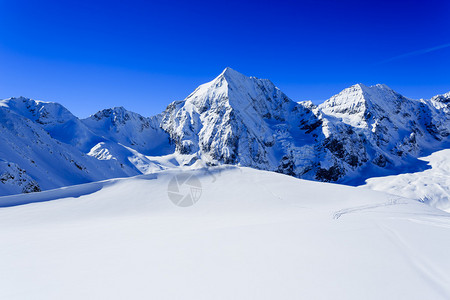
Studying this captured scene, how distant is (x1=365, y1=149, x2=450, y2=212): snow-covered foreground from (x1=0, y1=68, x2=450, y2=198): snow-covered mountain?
7931mm

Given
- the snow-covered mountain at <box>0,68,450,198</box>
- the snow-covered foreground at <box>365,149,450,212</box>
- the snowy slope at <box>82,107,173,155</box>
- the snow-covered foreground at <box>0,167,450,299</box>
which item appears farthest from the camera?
the snowy slope at <box>82,107,173,155</box>

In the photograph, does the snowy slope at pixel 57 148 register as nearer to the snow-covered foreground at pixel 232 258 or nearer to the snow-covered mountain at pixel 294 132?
the snow-covered mountain at pixel 294 132

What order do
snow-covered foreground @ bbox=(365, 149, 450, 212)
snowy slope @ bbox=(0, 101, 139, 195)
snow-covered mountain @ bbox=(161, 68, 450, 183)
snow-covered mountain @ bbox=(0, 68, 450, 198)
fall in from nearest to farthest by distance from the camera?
snowy slope @ bbox=(0, 101, 139, 195) < snow-covered foreground @ bbox=(365, 149, 450, 212) < snow-covered mountain @ bbox=(0, 68, 450, 198) < snow-covered mountain @ bbox=(161, 68, 450, 183)

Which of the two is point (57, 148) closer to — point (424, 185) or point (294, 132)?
point (294, 132)

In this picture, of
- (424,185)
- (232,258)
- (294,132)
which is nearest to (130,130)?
(294,132)

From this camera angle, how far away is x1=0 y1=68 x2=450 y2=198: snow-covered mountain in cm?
9362

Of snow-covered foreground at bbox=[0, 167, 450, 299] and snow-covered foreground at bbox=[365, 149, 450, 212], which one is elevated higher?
snow-covered foreground at bbox=[0, 167, 450, 299]

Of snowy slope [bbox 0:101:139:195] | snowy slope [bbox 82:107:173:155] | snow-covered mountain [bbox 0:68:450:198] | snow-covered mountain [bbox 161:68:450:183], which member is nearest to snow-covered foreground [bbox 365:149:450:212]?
snow-covered mountain [bbox 0:68:450:198]

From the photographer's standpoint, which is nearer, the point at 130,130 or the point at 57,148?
the point at 57,148

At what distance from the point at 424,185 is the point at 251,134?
66413mm

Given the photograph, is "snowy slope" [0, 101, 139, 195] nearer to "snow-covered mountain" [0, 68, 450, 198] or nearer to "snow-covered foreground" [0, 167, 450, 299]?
"snow-covered mountain" [0, 68, 450, 198]

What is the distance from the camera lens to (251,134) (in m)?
99.9

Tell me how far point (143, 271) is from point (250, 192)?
9.22 m

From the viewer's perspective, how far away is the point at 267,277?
396cm
